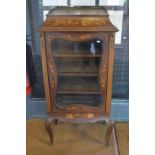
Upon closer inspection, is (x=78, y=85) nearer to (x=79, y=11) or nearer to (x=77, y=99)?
(x=77, y=99)

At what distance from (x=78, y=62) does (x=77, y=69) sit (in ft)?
0.15

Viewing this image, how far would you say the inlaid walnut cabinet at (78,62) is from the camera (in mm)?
1213

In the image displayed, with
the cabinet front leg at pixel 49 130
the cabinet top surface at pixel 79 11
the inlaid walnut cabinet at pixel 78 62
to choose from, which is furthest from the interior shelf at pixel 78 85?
the cabinet top surface at pixel 79 11

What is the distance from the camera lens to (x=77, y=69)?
1.32 metres

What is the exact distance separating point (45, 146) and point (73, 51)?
0.73 m

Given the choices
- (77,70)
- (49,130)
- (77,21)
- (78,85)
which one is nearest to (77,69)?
(77,70)

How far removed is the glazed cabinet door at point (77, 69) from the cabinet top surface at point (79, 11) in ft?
0.49

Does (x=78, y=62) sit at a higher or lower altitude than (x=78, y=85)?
higher

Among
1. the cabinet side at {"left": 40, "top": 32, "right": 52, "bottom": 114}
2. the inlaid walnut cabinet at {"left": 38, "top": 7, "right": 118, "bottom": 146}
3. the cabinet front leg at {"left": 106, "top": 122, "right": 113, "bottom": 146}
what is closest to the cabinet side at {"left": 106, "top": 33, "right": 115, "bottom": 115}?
the inlaid walnut cabinet at {"left": 38, "top": 7, "right": 118, "bottom": 146}

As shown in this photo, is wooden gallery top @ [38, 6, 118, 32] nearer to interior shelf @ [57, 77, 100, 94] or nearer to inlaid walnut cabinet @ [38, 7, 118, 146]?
inlaid walnut cabinet @ [38, 7, 118, 146]

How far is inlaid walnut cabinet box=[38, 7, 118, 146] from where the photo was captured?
1.21 metres
